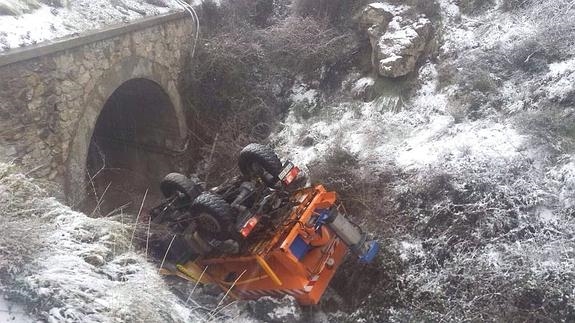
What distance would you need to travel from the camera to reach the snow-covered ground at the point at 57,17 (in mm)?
6746

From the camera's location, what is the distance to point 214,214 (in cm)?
604

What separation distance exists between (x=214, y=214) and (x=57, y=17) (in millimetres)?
4104

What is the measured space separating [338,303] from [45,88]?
484 centimetres

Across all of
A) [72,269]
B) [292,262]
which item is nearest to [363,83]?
[292,262]

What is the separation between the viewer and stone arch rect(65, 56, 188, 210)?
7.51 metres

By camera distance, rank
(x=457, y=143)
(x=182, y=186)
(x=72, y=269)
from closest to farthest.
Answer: (x=72, y=269), (x=182, y=186), (x=457, y=143)

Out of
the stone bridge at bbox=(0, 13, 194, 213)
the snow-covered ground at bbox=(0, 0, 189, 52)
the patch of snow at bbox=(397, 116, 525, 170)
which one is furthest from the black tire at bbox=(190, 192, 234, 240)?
the snow-covered ground at bbox=(0, 0, 189, 52)

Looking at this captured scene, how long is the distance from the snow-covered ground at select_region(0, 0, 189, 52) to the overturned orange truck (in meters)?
2.67

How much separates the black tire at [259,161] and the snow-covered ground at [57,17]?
3.18m

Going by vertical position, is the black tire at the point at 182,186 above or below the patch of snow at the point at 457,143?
below

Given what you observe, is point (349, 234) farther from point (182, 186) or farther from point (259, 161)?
point (182, 186)

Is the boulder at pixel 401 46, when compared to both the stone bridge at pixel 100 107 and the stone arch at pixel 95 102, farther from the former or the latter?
the stone arch at pixel 95 102

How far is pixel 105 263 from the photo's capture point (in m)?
3.98

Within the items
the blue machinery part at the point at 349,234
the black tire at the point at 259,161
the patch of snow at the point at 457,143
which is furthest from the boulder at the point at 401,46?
the blue machinery part at the point at 349,234
